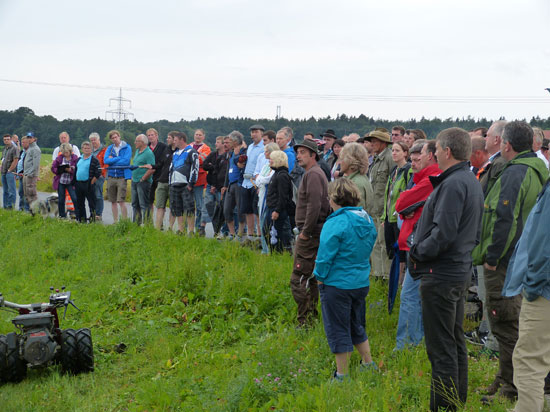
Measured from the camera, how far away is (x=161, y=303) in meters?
7.75

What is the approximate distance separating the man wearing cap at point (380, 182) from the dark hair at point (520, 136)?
123 inches

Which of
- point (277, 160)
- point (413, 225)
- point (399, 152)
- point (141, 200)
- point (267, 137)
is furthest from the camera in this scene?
point (141, 200)

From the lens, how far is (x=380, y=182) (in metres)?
7.83

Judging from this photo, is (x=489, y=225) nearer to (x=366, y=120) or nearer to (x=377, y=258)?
(x=377, y=258)

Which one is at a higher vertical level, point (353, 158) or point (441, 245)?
point (353, 158)

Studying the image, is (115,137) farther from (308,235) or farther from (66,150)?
(308,235)

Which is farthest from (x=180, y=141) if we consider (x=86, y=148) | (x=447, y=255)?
(x=447, y=255)

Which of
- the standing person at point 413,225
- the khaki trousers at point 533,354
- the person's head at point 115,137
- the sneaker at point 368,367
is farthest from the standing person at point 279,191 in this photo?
the person's head at point 115,137

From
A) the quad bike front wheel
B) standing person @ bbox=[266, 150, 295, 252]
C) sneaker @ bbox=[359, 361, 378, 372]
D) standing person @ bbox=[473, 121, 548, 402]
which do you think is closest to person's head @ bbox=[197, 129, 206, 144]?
standing person @ bbox=[266, 150, 295, 252]

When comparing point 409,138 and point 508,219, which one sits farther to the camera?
point 409,138

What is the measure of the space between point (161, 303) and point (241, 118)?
55.4 m

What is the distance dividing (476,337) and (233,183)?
5960 mm

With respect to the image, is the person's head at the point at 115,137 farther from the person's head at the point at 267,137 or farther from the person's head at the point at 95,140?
the person's head at the point at 267,137

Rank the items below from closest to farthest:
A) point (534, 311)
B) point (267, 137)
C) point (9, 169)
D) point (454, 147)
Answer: point (534, 311) → point (454, 147) → point (267, 137) → point (9, 169)
